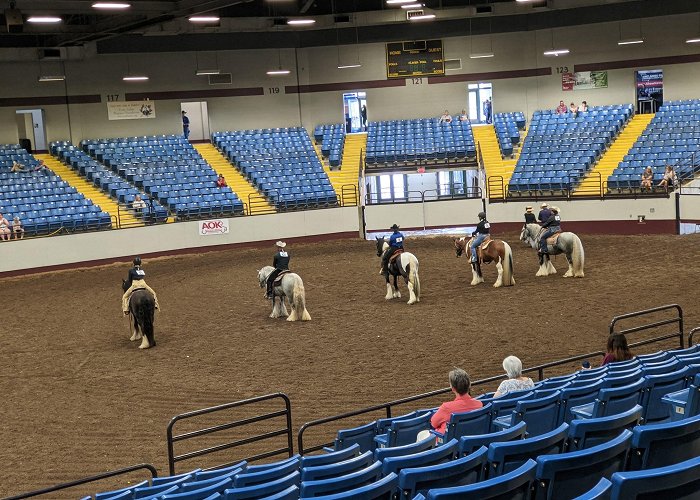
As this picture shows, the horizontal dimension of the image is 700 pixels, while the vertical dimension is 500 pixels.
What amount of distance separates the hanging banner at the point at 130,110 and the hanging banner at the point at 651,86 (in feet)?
74.0

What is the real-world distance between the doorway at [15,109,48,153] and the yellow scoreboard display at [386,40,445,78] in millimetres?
16520

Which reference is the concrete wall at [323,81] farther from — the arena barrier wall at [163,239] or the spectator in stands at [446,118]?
the arena barrier wall at [163,239]

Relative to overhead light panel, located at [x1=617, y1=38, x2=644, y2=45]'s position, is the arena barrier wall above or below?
below

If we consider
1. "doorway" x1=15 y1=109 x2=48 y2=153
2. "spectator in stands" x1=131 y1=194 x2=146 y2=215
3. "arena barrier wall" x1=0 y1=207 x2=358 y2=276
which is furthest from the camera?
"doorway" x1=15 y1=109 x2=48 y2=153

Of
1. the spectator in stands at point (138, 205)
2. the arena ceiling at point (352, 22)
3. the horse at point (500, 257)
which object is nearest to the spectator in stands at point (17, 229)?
the spectator in stands at point (138, 205)

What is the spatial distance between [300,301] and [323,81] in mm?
24406

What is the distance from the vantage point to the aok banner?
3127cm

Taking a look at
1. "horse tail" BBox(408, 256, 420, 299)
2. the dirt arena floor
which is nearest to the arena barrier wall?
A: the dirt arena floor

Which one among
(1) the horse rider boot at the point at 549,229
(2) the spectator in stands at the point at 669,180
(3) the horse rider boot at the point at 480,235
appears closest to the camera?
(3) the horse rider boot at the point at 480,235

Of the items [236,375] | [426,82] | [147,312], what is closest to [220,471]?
[236,375]

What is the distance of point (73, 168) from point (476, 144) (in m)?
17.8

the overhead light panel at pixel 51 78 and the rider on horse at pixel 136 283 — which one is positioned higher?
the overhead light panel at pixel 51 78

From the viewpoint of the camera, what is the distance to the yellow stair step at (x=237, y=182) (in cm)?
3350

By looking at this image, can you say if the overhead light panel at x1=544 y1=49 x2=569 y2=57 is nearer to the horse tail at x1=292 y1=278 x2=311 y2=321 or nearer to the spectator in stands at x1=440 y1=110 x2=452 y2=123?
the spectator in stands at x1=440 y1=110 x2=452 y2=123
